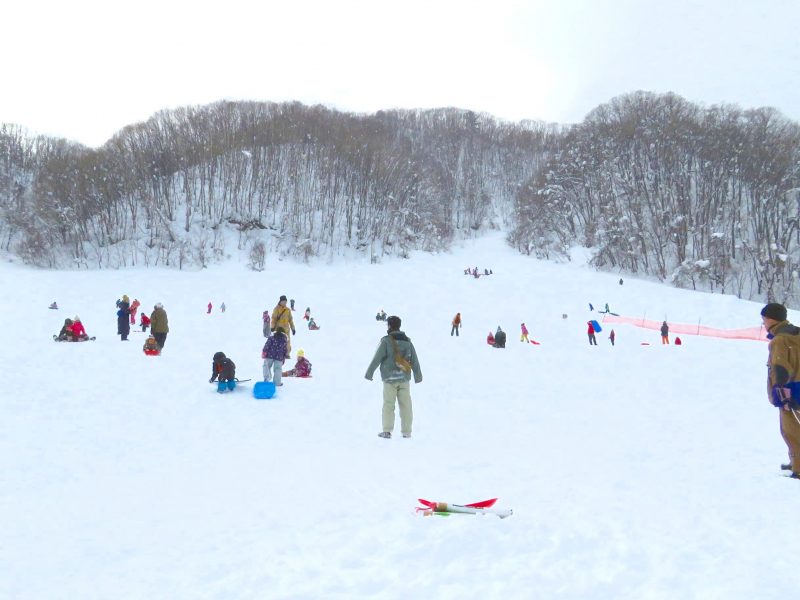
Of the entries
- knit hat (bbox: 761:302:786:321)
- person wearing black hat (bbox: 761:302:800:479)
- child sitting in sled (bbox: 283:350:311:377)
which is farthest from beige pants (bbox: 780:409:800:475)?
child sitting in sled (bbox: 283:350:311:377)

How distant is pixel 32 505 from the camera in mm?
5102

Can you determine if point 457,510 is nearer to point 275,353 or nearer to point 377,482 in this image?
point 377,482

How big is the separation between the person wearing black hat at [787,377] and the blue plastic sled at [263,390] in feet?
26.4

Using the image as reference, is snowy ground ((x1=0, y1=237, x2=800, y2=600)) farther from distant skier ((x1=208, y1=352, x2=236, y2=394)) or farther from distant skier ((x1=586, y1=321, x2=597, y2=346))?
distant skier ((x1=586, y1=321, x2=597, y2=346))

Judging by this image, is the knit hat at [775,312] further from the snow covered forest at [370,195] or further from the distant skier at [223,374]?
the snow covered forest at [370,195]

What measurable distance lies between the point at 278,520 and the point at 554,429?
537cm

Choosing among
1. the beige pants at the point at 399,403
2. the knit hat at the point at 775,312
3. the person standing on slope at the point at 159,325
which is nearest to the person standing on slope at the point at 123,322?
the person standing on slope at the point at 159,325

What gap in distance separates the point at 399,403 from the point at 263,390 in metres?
3.66

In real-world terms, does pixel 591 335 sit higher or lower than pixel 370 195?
lower

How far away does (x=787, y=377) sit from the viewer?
201 inches

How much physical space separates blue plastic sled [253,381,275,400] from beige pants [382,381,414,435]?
3.38 metres

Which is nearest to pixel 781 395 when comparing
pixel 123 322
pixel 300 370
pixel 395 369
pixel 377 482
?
pixel 377 482

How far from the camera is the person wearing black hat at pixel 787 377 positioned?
511 cm

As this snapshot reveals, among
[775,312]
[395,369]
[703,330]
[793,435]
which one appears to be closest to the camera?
[793,435]
